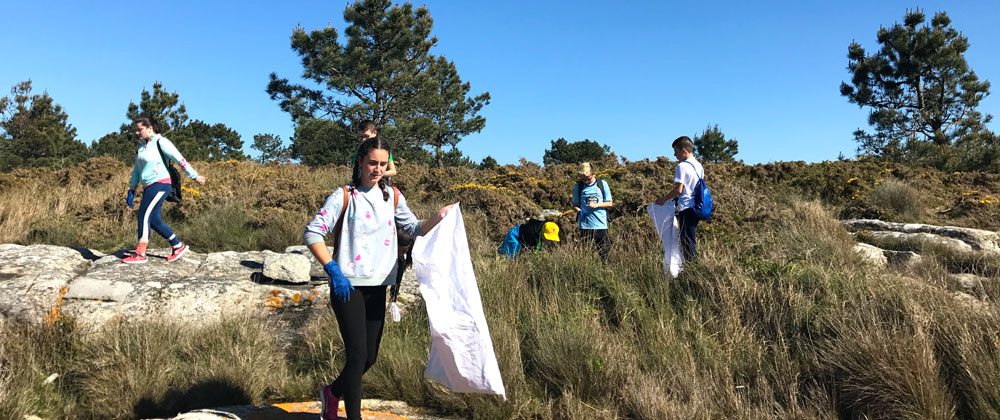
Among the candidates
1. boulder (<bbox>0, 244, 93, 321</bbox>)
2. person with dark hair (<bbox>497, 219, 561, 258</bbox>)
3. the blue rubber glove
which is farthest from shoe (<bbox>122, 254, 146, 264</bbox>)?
the blue rubber glove

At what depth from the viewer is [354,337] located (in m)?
2.92

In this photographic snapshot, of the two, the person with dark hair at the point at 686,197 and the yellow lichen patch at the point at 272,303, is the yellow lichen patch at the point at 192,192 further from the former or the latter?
the person with dark hair at the point at 686,197

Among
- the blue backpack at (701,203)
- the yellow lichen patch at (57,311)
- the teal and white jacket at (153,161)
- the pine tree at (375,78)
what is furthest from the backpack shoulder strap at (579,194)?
the pine tree at (375,78)

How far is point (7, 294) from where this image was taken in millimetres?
4965

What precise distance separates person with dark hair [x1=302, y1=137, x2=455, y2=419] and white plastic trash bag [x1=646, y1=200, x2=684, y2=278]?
3.46 meters

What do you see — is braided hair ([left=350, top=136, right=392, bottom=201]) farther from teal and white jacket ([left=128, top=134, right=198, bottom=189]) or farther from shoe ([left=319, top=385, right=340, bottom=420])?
teal and white jacket ([left=128, top=134, right=198, bottom=189])

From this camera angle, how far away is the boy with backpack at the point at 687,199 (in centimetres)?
Answer: 591

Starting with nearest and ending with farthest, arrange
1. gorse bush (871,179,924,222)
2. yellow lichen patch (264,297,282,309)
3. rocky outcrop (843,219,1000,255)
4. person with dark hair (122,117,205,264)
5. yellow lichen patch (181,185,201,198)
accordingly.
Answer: yellow lichen patch (264,297,282,309)
person with dark hair (122,117,205,264)
rocky outcrop (843,219,1000,255)
yellow lichen patch (181,185,201,198)
gorse bush (871,179,924,222)

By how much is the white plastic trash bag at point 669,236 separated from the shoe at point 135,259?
575 centimetres

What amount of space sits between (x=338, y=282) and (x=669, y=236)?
13.3ft

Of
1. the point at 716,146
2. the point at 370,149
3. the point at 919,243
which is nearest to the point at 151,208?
the point at 370,149

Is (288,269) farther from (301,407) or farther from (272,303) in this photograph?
(301,407)

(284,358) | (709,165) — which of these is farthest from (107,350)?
(709,165)

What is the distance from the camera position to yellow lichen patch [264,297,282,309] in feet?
18.1
